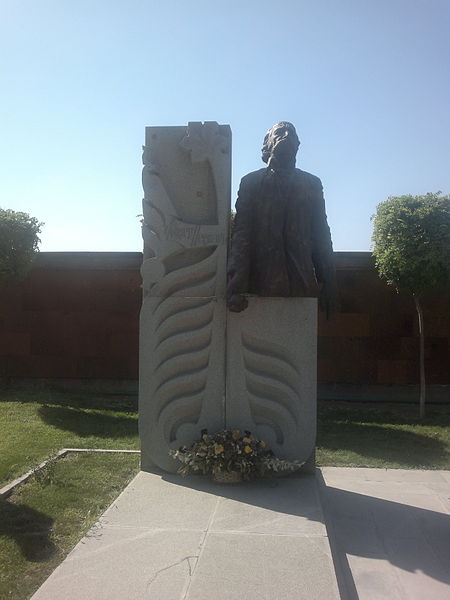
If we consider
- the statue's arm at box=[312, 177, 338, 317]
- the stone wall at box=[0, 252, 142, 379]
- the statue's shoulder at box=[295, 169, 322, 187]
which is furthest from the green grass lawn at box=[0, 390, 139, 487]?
the statue's shoulder at box=[295, 169, 322, 187]

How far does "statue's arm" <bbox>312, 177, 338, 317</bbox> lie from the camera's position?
16.8ft

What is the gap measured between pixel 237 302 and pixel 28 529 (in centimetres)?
229

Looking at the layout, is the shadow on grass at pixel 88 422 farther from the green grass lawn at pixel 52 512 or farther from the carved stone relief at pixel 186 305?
the carved stone relief at pixel 186 305

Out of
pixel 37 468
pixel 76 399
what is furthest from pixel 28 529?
pixel 76 399

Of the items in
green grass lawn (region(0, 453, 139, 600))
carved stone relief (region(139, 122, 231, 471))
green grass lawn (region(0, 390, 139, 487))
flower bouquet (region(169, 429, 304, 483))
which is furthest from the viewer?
green grass lawn (region(0, 390, 139, 487))

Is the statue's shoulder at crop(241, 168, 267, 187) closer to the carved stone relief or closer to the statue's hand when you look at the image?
the carved stone relief

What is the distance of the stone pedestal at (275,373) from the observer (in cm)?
496

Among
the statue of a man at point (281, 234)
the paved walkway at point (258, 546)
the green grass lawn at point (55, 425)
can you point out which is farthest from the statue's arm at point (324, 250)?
the green grass lawn at point (55, 425)

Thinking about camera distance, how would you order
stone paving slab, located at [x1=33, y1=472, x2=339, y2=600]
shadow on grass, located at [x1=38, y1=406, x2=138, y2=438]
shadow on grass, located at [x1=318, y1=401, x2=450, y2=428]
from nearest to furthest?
stone paving slab, located at [x1=33, y1=472, x2=339, y2=600] → shadow on grass, located at [x1=38, y1=406, x2=138, y2=438] → shadow on grass, located at [x1=318, y1=401, x2=450, y2=428]

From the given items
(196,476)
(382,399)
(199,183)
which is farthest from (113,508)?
(382,399)

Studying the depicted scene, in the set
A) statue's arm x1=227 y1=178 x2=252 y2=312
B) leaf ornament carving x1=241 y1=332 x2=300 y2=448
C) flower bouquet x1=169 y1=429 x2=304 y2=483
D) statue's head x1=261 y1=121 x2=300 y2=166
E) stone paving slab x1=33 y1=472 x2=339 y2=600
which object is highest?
statue's head x1=261 y1=121 x2=300 y2=166

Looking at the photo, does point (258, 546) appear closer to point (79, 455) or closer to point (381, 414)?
point (79, 455)

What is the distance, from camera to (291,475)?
4961 mm

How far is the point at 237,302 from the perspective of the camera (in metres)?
4.88
